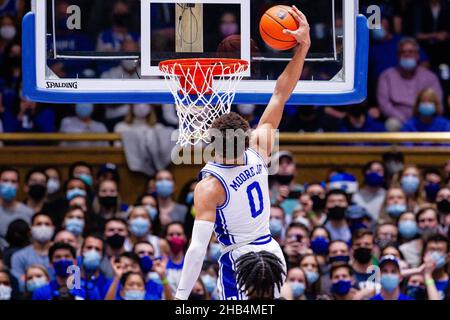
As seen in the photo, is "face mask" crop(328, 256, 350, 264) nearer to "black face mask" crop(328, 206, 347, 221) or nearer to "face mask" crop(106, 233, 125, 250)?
"black face mask" crop(328, 206, 347, 221)

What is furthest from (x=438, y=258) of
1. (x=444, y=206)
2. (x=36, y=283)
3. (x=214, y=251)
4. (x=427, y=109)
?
(x=36, y=283)

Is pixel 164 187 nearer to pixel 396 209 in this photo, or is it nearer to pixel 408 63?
pixel 396 209

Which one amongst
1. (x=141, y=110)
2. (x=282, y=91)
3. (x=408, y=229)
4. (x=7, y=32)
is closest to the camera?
(x=282, y=91)

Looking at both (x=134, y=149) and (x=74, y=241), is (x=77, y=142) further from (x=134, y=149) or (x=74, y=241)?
(x=74, y=241)

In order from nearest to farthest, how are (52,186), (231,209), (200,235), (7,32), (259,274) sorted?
(259,274), (200,235), (231,209), (52,186), (7,32)

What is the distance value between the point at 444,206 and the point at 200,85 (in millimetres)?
3435

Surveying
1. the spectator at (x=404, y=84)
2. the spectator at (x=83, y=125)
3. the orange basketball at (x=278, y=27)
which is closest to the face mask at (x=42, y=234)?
the spectator at (x=83, y=125)

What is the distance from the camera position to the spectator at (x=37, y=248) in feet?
30.8

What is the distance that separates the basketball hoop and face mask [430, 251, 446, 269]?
109 inches

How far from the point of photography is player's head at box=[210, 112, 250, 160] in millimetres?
6480

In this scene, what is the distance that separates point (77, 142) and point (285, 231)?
2447 mm

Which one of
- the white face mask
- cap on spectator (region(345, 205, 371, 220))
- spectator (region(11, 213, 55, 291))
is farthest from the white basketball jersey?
the white face mask

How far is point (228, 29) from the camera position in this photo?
743cm
